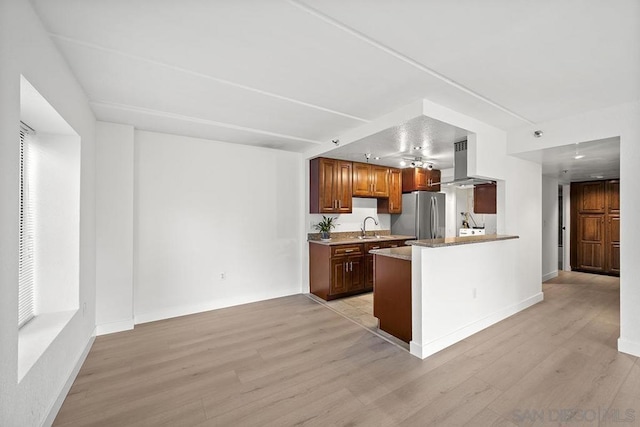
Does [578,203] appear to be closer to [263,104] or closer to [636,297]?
[636,297]

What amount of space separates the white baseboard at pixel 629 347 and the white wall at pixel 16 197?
4.73m

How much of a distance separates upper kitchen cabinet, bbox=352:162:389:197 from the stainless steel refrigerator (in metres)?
0.59

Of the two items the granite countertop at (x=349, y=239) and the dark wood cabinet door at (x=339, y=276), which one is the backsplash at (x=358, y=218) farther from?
the dark wood cabinet door at (x=339, y=276)

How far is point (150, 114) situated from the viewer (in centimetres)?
309

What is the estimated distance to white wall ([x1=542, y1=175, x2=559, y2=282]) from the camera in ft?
19.1

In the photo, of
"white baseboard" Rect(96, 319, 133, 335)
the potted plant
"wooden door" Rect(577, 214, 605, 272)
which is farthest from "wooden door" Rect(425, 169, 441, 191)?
"white baseboard" Rect(96, 319, 133, 335)

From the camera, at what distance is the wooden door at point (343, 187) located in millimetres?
4849

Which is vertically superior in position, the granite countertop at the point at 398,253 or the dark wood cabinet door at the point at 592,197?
the dark wood cabinet door at the point at 592,197

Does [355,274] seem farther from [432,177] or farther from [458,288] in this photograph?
[432,177]

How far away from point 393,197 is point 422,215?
2.21 feet

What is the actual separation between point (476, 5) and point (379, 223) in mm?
4552

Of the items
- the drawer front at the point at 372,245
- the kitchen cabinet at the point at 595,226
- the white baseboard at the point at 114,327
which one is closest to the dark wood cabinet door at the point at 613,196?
the kitchen cabinet at the point at 595,226

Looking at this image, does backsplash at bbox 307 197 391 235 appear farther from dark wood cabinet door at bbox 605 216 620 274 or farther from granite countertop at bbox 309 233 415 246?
dark wood cabinet door at bbox 605 216 620 274

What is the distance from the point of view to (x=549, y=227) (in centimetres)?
598
